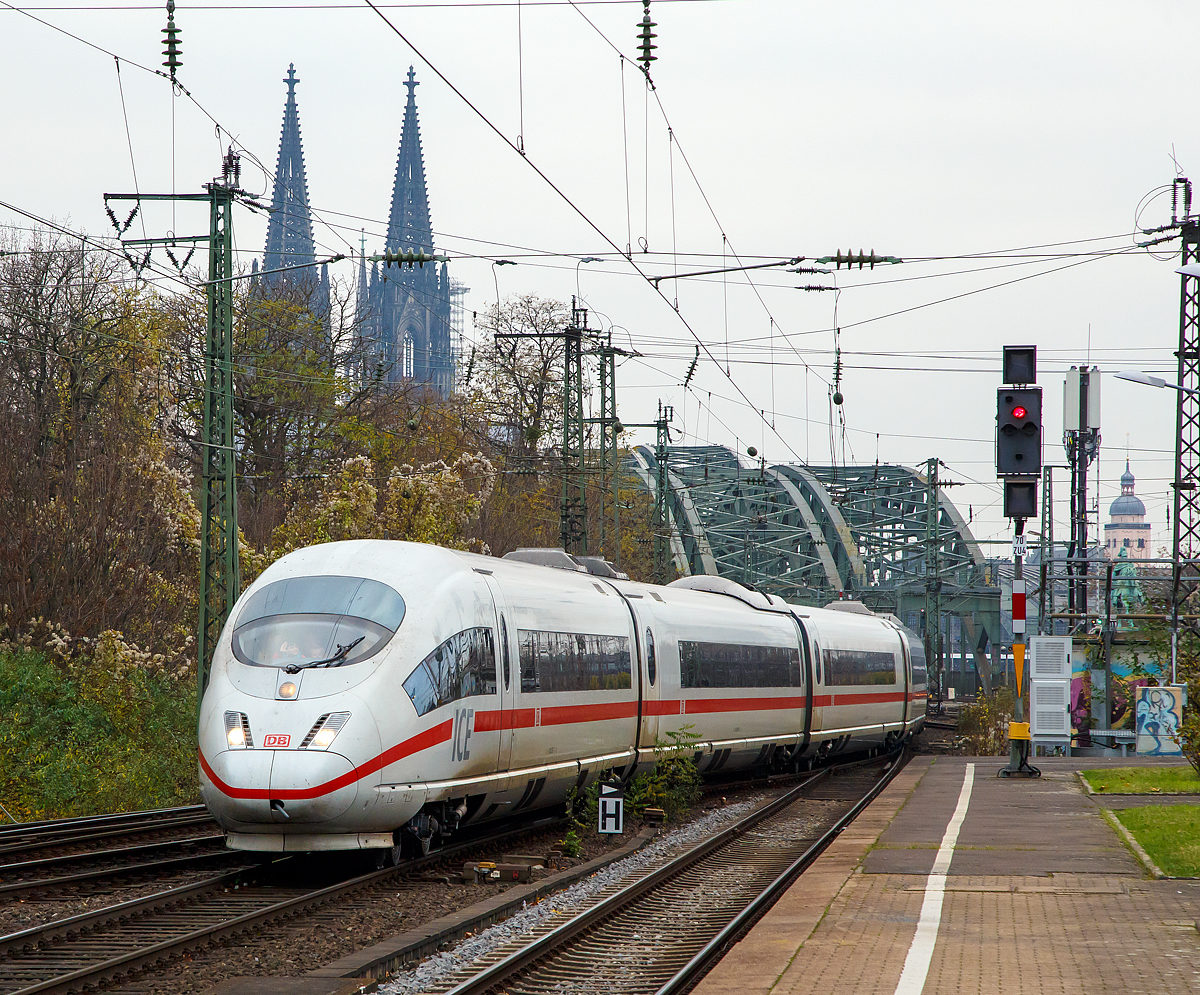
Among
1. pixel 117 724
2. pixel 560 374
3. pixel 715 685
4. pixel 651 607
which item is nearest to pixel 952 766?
pixel 715 685

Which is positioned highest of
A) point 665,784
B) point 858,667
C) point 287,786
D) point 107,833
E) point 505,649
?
point 505,649

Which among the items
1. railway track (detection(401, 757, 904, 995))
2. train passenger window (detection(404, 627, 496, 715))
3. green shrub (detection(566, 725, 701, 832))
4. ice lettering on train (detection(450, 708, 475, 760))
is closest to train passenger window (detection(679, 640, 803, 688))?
green shrub (detection(566, 725, 701, 832))

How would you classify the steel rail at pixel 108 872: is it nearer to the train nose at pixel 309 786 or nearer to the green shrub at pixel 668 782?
the train nose at pixel 309 786

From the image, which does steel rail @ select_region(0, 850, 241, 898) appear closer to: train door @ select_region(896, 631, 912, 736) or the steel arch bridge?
train door @ select_region(896, 631, 912, 736)

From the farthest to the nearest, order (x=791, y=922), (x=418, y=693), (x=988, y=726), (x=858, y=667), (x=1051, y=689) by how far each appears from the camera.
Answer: (x=988, y=726) → (x=858, y=667) → (x=1051, y=689) → (x=418, y=693) → (x=791, y=922)

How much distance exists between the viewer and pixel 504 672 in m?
15.1

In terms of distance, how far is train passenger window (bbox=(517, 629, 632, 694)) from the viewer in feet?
52.0

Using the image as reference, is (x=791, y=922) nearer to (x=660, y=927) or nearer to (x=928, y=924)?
(x=928, y=924)

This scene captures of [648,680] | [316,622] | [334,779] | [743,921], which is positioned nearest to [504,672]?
[316,622]

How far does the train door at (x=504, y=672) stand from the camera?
14.9 m

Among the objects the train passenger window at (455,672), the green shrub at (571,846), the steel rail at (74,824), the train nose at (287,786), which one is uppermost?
the train passenger window at (455,672)

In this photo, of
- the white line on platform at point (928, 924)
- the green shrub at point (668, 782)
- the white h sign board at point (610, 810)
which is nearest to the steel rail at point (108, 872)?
the white h sign board at point (610, 810)

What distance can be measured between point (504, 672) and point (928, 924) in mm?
5805

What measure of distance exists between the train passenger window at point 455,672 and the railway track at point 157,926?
154 centimetres
